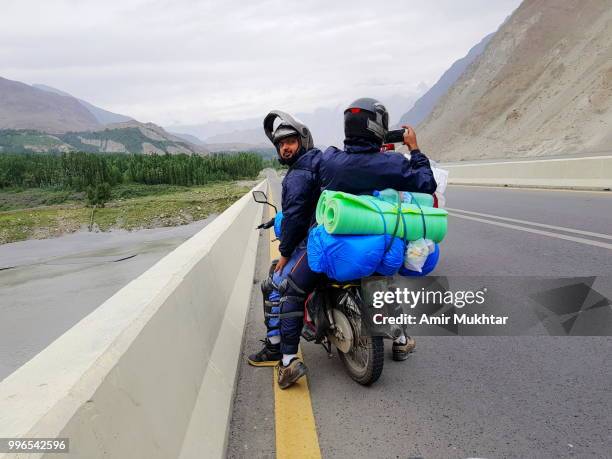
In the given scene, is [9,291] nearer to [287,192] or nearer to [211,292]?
[211,292]

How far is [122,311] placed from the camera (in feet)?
8.45

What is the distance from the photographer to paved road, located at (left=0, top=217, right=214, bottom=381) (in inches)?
311

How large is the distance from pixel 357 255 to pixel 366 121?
91 centimetres

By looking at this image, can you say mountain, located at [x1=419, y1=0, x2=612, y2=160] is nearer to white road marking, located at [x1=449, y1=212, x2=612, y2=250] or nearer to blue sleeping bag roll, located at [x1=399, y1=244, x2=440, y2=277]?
white road marking, located at [x1=449, y1=212, x2=612, y2=250]

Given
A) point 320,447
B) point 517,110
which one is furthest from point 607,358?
point 517,110

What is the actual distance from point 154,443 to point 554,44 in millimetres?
80318

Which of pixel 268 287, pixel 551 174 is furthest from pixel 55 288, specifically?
pixel 551 174

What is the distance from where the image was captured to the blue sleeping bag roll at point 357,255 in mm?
3031

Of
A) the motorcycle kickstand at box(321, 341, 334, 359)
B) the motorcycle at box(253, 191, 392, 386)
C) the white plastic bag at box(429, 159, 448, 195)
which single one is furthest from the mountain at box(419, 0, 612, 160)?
the motorcycle at box(253, 191, 392, 386)

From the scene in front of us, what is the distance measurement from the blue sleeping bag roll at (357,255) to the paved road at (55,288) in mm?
5054

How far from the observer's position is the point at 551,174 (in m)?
17.0

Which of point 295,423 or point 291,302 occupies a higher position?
point 291,302

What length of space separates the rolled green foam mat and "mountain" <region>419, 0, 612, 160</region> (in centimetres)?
4579

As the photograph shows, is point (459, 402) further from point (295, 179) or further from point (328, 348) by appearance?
point (295, 179)
